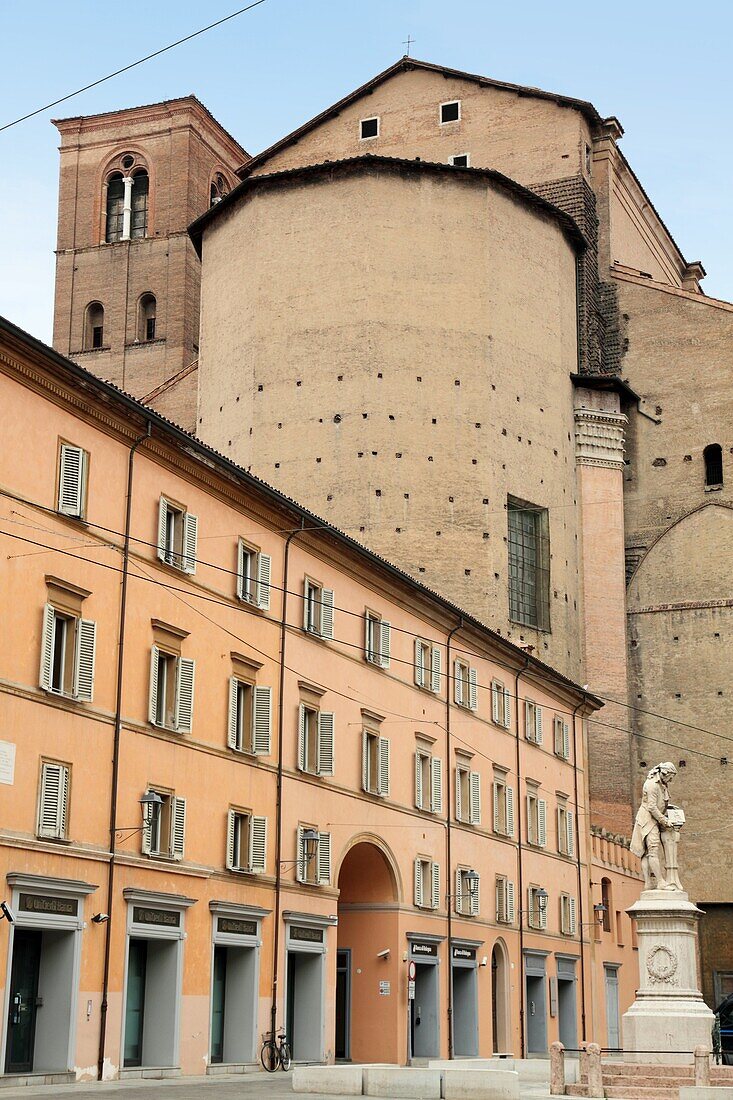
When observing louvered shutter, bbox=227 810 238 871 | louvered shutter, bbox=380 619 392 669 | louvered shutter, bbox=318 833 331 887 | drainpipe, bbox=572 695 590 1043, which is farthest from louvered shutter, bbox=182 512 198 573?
drainpipe, bbox=572 695 590 1043

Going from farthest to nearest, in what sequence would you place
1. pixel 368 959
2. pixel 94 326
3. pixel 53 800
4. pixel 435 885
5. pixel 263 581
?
pixel 94 326
pixel 435 885
pixel 368 959
pixel 263 581
pixel 53 800

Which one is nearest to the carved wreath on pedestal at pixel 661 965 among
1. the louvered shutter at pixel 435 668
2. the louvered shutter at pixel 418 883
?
the louvered shutter at pixel 418 883

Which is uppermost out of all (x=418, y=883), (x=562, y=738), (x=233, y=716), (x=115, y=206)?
(x=115, y=206)

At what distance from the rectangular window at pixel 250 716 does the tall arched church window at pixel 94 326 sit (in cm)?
4532

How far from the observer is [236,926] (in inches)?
962

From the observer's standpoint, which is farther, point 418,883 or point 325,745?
point 418,883

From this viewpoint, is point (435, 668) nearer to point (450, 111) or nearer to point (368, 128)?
point (450, 111)

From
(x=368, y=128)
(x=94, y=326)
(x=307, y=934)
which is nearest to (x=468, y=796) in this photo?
(x=307, y=934)

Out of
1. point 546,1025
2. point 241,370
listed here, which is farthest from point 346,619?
point 241,370

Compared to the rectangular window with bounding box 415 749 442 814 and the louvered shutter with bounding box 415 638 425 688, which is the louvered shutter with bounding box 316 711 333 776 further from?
the louvered shutter with bounding box 415 638 425 688

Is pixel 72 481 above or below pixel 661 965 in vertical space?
above

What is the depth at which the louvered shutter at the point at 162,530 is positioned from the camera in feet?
77.0

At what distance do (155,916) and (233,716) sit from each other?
13.0 feet

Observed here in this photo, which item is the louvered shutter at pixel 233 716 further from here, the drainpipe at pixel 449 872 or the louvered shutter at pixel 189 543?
the drainpipe at pixel 449 872
